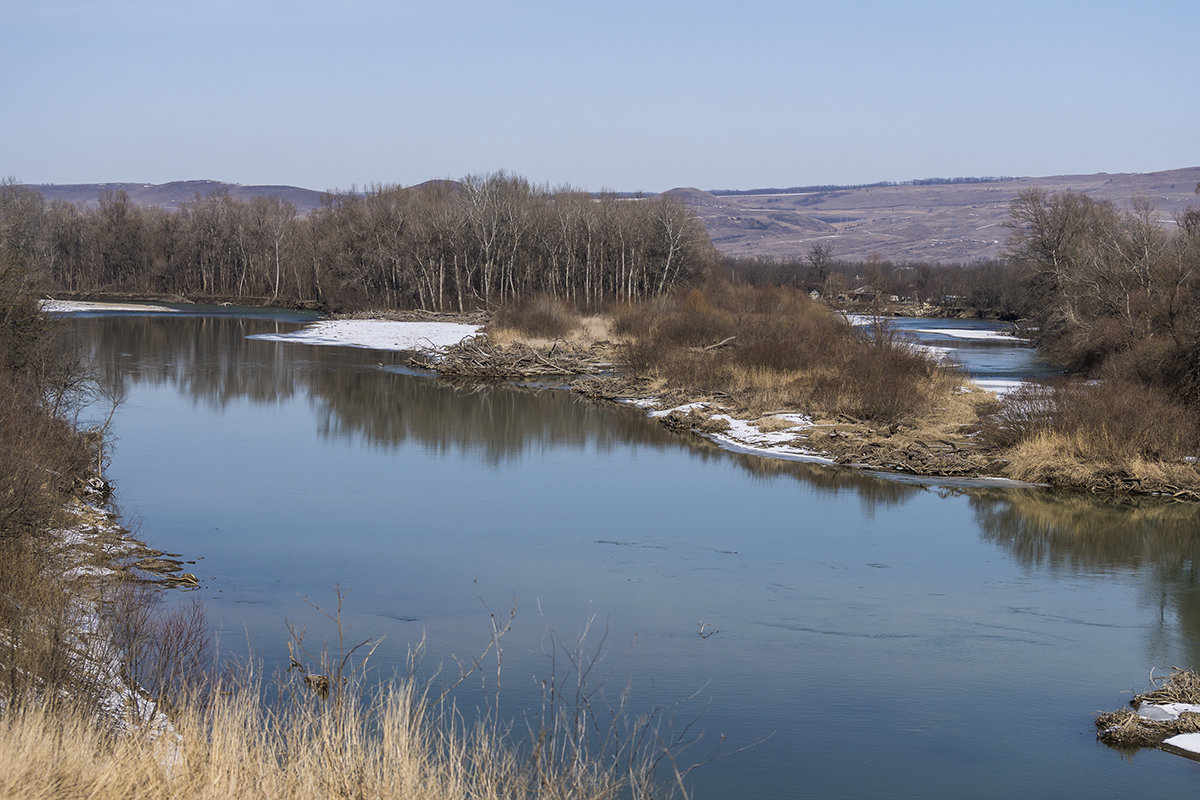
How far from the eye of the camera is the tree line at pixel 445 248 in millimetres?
68750

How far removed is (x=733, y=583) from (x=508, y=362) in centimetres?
2581

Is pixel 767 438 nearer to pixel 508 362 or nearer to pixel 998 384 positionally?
pixel 998 384

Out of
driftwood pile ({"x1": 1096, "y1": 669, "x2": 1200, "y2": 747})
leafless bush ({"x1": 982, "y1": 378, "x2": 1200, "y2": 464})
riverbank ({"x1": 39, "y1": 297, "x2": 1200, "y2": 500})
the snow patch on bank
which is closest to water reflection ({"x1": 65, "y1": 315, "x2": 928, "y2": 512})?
the snow patch on bank

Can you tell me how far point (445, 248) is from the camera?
237 feet

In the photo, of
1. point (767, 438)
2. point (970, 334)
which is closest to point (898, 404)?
point (767, 438)

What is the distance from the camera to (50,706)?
673 centimetres

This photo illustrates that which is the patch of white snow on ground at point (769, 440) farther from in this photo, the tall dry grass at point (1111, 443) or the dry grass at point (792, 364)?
the tall dry grass at point (1111, 443)

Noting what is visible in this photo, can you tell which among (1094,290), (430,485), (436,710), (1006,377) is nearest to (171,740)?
(436,710)

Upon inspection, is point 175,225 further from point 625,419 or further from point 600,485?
point 600,485

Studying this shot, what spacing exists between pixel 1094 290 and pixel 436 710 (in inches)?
1479

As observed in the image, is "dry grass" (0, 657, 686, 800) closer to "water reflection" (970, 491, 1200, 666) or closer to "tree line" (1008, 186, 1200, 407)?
"water reflection" (970, 491, 1200, 666)

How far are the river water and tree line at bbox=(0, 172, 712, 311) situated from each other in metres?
41.9

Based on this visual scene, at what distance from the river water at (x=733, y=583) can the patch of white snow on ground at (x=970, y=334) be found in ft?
137

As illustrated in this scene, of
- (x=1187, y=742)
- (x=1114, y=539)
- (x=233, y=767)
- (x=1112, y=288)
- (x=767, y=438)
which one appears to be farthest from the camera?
(x=1112, y=288)
